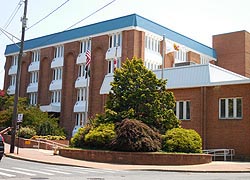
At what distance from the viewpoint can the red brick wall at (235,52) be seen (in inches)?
2328

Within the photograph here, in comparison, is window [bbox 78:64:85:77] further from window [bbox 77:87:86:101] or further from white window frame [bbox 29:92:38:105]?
white window frame [bbox 29:92:38:105]

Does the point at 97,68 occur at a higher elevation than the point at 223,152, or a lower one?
higher

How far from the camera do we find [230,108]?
2969cm

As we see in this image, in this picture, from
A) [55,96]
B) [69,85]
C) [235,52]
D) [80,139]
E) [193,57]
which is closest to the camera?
[80,139]

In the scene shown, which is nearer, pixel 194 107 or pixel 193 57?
pixel 194 107

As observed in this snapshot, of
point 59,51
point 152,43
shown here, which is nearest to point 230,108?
point 152,43

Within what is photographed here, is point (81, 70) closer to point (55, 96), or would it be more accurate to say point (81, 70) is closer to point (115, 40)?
point (55, 96)

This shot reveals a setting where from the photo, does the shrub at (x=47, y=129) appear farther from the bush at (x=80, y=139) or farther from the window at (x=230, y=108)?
the window at (x=230, y=108)

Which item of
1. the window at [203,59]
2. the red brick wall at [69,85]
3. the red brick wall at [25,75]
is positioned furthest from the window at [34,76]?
the window at [203,59]

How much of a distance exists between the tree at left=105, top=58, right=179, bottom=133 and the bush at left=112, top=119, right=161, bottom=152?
1.84 m

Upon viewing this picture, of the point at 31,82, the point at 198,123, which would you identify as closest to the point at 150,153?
the point at 198,123

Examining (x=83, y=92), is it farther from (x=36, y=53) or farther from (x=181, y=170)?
(x=181, y=170)

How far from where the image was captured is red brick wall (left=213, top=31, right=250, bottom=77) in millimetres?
59125

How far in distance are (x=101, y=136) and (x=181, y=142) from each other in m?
5.01
